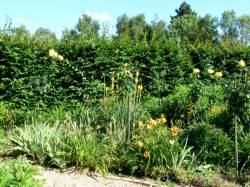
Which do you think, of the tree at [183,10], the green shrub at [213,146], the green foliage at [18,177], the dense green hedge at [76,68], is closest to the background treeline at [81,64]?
the dense green hedge at [76,68]

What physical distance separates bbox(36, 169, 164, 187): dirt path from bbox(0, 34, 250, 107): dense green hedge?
371 cm

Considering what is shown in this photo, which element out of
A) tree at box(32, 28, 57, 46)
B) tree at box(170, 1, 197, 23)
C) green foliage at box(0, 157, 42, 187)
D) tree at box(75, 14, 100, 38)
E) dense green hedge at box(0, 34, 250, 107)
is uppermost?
tree at box(170, 1, 197, 23)

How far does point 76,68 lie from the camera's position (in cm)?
1065

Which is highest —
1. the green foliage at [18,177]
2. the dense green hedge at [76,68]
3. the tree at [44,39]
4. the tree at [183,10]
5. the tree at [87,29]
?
the tree at [183,10]

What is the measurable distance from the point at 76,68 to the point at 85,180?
4933mm

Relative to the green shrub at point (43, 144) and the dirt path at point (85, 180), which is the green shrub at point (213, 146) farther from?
the green shrub at point (43, 144)

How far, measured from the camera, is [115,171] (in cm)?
655

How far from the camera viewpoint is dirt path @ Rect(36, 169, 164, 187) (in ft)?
19.4

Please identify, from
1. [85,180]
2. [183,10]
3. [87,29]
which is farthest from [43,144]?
[183,10]

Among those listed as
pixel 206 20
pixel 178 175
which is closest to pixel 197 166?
pixel 178 175

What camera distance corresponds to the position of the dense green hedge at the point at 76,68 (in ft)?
33.2

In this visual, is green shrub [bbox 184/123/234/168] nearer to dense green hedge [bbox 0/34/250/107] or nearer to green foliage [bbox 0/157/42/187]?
green foliage [bbox 0/157/42/187]

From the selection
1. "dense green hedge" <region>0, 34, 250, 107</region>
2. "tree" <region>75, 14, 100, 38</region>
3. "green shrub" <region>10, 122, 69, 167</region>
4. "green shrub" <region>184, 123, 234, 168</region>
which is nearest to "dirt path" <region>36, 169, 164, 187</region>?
"green shrub" <region>10, 122, 69, 167</region>

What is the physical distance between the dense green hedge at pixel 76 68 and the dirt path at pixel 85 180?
12.2 feet
